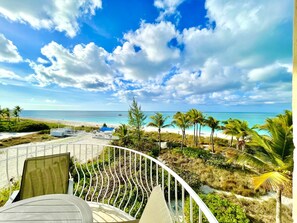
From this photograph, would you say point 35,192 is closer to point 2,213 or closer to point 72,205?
point 2,213

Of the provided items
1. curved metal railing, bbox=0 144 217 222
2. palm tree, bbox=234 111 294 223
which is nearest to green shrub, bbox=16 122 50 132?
curved metal railing, bbox=0 144 217 222

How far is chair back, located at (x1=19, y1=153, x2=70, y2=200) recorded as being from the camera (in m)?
1.85

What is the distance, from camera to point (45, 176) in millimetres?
1960

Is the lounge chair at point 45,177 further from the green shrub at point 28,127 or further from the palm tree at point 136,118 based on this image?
the green shrub at point 28,127

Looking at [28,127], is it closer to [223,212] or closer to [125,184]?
[223,212]

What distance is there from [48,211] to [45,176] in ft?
2.55

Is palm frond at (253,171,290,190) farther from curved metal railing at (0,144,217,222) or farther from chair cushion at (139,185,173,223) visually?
chair cushion at (139,185,173,223)

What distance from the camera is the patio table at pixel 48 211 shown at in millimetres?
1218

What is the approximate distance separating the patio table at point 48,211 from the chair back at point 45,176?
1.78 feet

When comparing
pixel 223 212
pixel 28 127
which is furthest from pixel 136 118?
pixel 28 127

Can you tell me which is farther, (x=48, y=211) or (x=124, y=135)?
(x=124, y=135)

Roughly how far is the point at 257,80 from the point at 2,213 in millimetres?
74708

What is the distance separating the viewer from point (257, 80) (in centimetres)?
6284

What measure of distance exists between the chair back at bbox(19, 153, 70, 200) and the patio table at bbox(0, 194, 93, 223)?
0.54 metres
